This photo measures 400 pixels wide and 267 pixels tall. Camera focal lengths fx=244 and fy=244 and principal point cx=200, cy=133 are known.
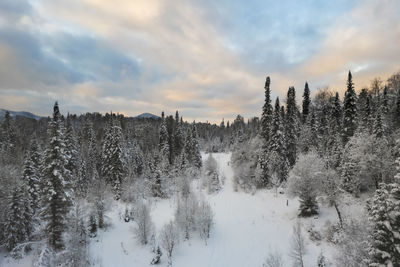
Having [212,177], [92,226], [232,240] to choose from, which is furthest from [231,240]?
[212,177]

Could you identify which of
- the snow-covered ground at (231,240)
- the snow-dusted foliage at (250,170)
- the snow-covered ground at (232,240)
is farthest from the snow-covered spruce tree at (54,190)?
the snow-dusted foliage at (250,170)

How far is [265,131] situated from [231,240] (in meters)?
25.6

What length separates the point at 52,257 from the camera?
71.7ft

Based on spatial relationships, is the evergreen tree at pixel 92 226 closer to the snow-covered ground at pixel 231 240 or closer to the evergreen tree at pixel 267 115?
the snow-covered ground at pixel 231 240

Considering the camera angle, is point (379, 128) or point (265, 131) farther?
point (265, 131)

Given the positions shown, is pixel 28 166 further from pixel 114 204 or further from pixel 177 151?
pixel 177 151

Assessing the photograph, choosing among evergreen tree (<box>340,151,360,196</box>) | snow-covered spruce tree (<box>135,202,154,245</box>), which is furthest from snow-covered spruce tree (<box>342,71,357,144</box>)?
snow-covered spruce tree (<box>135,202,154,245</box>)

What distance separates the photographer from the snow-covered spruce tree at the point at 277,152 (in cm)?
4488

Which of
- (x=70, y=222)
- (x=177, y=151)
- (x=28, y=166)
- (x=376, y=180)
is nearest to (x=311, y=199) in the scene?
(x=376, y=180)

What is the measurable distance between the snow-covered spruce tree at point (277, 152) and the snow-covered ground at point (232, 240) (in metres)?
5.21

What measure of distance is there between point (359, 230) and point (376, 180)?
1259cm

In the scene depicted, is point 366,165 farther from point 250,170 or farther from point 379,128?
point 250,170

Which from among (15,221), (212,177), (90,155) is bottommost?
(15,221)

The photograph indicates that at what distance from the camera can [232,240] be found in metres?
31.0
